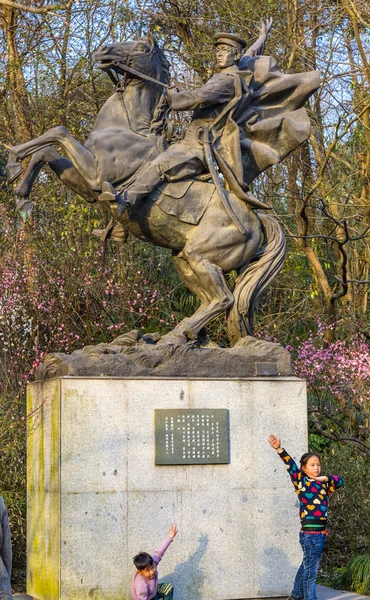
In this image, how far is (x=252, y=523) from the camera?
7.19m

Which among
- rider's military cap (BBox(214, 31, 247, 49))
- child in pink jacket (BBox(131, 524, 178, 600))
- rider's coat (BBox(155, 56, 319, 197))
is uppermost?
rider's military cap (BBox(214, 31, 247, 49))

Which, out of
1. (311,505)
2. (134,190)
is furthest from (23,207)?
(311,505)

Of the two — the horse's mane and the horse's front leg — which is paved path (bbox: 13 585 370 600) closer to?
the horse's front leg

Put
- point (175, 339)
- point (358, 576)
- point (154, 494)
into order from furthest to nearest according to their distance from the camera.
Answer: point (358, 576)
point (175, 339)
point (154, 494)

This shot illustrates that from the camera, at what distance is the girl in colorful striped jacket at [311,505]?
6293mm

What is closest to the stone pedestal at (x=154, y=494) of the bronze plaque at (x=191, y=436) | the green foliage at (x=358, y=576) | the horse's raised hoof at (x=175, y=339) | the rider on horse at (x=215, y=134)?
the bronze plaque at (x=191, y=436)

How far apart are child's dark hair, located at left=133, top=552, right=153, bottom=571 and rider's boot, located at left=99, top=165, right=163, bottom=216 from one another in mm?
2676

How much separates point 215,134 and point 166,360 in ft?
6.63

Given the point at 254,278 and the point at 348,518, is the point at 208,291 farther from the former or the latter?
the point at 348,518

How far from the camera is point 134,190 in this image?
24.5 ft

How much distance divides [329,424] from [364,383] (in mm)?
881

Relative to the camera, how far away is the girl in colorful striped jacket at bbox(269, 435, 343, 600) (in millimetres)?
6293

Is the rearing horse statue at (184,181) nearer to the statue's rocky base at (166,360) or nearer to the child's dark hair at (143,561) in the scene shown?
the statue's rocky base at (166,360)

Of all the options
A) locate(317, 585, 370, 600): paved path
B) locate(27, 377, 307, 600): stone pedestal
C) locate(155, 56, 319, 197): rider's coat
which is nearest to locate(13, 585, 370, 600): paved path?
locate(317, 585, 370, 600): paved path
